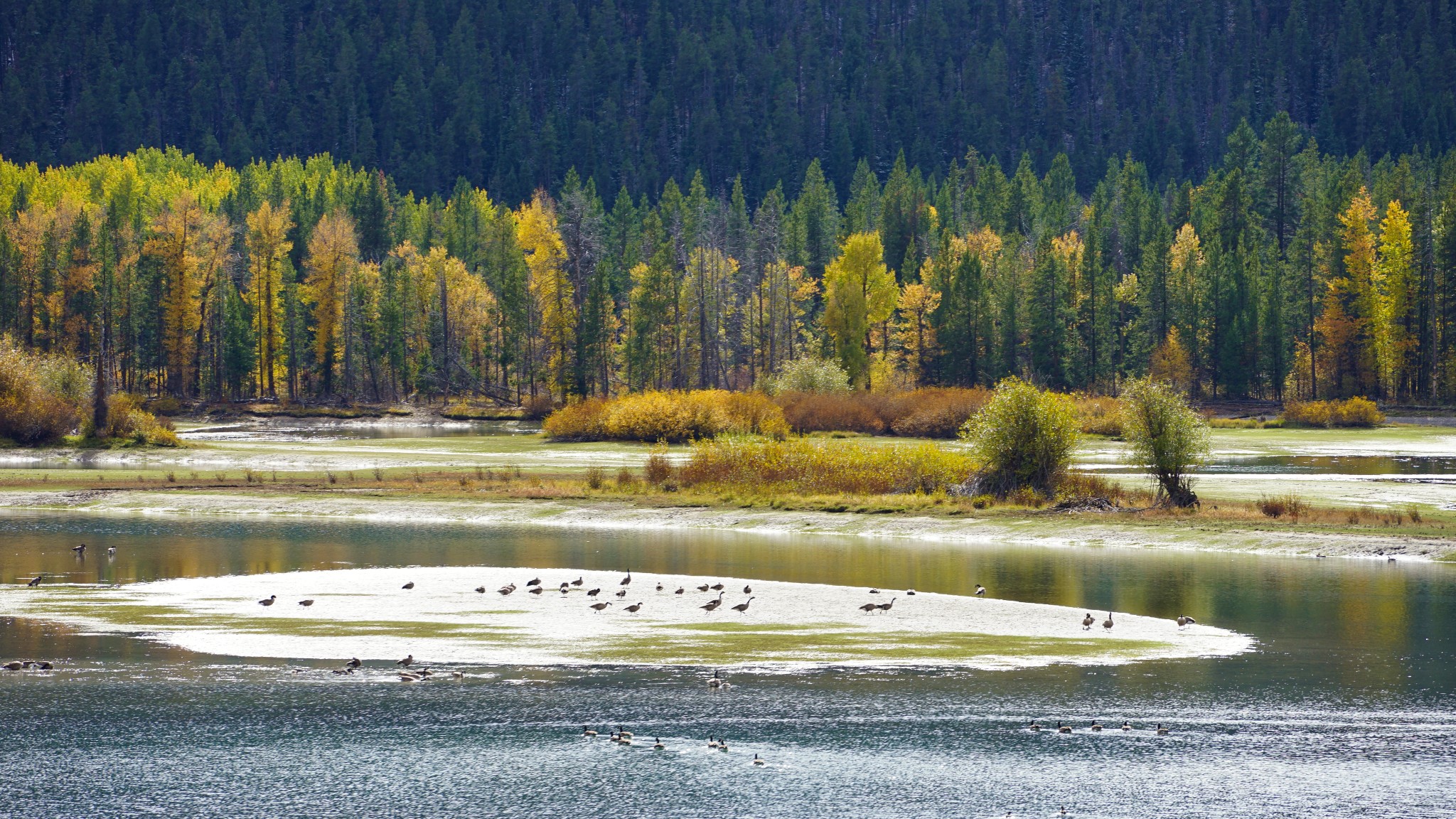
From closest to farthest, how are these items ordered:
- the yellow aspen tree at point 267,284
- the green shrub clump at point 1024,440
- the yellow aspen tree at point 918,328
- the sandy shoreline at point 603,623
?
the sandy shoreline at point 603,623, the green shrub clump at point 1024,440, the yellow aspen tree at point 918,328, the yellow aspen tree at point 267,284

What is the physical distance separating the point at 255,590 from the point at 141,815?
619 inches

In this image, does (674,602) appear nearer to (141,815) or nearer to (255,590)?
(255,590)

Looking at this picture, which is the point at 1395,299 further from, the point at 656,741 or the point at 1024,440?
the point at 656,741

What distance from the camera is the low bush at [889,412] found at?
87250 mm

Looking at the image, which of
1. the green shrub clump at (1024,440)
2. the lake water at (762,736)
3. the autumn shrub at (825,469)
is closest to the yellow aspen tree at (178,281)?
the autumn shrub at (825,469)

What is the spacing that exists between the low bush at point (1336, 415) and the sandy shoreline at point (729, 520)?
63806 mm

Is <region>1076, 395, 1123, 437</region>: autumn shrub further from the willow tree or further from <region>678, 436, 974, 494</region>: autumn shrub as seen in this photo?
<region>678, 436, 974, 494</region>: autumn shrub

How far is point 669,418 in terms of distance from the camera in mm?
83312

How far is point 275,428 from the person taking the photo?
100938 millimetres

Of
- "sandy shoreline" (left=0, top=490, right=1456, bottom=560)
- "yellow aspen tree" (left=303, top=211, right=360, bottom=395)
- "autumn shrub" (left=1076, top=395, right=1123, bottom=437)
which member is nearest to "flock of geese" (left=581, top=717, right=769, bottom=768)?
"sandy shoreline" (left=0, top=490, right=1456, bottom=560)

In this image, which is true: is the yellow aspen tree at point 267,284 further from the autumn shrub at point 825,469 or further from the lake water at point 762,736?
the lake water at point 762,736

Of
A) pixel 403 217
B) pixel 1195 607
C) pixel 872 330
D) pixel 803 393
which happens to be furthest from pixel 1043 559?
pixel 403 217

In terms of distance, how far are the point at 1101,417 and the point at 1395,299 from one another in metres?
34.2

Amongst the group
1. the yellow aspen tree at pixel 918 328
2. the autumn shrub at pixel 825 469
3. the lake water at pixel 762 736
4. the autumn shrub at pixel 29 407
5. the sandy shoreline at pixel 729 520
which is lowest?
the lake water at pixel 762 736
